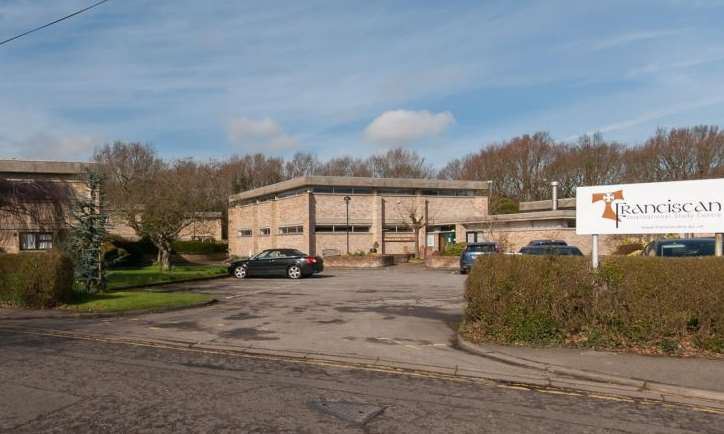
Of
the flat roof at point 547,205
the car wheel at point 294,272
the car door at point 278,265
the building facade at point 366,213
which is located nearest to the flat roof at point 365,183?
the building facade at point 366,213

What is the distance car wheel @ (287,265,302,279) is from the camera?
2648 cm

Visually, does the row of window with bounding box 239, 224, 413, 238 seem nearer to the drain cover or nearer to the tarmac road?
the tarmac road

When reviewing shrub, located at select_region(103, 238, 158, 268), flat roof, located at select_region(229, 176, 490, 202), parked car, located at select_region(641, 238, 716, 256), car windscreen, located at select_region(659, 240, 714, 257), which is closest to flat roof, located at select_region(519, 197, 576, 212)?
flat roof, located at select_region(229, 176, 490, 202)

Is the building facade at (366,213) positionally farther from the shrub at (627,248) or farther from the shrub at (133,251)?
the shrub at (627,248)

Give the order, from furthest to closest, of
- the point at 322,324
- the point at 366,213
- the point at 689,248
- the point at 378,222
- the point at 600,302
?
the point at 366,213 < the point at 378,222 < the point at 689,248 < the point at 322,324 < the point at 600,302

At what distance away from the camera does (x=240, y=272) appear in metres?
27.7

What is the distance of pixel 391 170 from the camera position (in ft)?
243

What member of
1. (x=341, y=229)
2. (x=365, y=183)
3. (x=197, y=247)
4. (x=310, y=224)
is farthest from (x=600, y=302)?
(x=197, y=247)

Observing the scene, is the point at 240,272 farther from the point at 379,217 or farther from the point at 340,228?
the point at 379,217

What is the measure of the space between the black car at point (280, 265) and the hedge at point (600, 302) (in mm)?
16387

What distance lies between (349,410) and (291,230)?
37260 mm

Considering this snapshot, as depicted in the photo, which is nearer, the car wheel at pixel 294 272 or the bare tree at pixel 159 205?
the car wheel at pixel 294 272

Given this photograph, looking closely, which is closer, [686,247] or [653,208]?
[653,208]

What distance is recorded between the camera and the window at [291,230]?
136 feet
